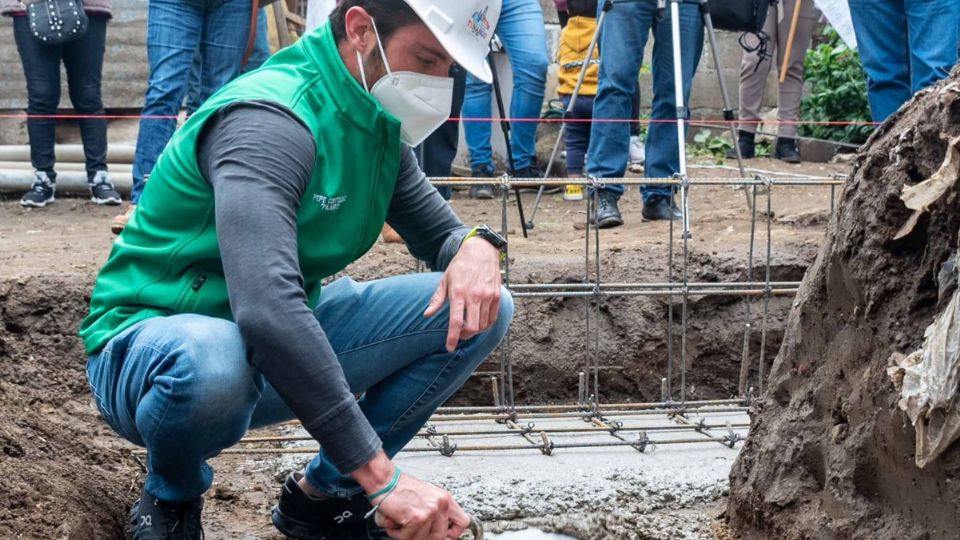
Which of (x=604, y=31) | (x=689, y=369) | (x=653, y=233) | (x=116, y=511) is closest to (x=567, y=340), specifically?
(x=689, y=369)

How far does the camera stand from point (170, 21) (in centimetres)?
461

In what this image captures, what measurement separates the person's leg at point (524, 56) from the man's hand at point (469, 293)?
3227 millimetres

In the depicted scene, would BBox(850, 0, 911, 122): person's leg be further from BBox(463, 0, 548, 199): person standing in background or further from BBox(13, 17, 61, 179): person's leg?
BBox(13, 17, 61, 179): person's leg

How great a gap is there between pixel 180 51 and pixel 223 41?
0.66ft

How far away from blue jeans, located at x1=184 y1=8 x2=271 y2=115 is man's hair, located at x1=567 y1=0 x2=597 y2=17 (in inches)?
69.6

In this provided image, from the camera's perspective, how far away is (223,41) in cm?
479

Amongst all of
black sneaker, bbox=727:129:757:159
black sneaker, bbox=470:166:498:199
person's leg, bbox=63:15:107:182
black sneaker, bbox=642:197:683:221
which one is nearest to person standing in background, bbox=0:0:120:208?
person's leg, bbox=63:15:107:182

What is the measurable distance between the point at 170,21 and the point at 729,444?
2744mm

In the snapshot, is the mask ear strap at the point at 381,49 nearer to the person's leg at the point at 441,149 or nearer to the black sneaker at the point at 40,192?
the person's leg at the point at 441,149

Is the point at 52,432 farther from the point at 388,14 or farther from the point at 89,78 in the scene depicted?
the point at 89,78

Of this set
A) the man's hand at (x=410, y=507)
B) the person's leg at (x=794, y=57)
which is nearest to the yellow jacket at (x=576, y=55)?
the person's leg at (x=794, y=57)

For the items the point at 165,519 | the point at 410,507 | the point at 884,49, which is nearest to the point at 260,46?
the point at 884,49

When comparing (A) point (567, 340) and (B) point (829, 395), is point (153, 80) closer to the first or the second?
(A) point (567, 340)

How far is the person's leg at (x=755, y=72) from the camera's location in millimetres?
7707
